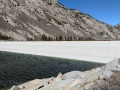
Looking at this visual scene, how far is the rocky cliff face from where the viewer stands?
126m

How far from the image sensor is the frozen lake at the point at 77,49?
48938 mm

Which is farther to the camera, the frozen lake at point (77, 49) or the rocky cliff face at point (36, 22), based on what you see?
the rocky cliff face at point (36, 22)

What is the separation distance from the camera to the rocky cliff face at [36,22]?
12606 centimetres

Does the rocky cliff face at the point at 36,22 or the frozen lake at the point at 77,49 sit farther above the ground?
the rocky cliff face at the point at 36,22

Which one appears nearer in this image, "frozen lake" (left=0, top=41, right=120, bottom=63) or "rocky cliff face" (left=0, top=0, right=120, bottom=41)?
"frozen lake" (left=0, top=41, right=120, bottom=63)

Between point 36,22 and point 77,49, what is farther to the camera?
point 36,22

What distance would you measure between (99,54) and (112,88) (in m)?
38.4

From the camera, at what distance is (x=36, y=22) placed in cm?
14725

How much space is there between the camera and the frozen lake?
161ft

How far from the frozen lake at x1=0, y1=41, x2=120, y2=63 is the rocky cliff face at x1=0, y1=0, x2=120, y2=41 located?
51056 mm

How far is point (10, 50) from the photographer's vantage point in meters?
74.9

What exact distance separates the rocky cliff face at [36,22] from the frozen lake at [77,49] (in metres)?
51.1

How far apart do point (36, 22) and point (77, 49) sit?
3825 inches

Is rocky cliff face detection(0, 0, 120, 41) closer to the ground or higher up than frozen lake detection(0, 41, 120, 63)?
higher up
